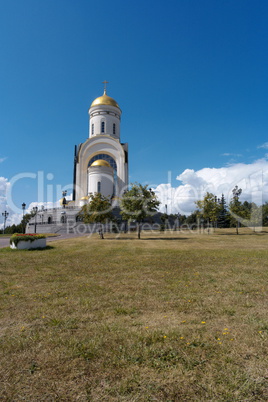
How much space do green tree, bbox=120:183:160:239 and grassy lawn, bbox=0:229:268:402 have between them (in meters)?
21.4

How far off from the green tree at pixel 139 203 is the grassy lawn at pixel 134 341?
2141cm

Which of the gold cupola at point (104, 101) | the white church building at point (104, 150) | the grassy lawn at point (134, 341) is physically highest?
the gold cupola at point (104, 101)

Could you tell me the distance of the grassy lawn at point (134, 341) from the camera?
9.34 feet

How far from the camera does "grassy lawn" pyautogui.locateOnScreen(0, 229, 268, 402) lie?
9.34 ft

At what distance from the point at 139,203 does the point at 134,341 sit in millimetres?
25317

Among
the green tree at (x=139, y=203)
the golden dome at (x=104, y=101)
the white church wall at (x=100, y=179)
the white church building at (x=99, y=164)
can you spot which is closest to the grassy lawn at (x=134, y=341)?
the green tree at (x=139, y=203)

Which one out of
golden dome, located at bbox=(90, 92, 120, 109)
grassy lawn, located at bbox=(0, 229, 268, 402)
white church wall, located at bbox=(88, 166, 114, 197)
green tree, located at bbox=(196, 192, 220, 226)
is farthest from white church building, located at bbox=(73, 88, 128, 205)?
grassy lawn, located at bbox=(0, 229, 268, 402)

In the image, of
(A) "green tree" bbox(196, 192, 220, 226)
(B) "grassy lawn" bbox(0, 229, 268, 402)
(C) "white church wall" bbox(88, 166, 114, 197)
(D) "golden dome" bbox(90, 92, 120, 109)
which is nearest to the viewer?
(B) "grassy lawn" bbox(0, 229, 268, 402)

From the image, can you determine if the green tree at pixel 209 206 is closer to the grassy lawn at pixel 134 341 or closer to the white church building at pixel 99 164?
the white church building at pixel 99 164

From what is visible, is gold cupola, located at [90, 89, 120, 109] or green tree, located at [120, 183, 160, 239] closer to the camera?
green tree, located at [120, 183, 160, 239]

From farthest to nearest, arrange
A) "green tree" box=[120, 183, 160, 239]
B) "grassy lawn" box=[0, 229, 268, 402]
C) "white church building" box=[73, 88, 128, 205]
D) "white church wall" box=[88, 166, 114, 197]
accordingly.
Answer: "white church building" box=[73, 88, 128, 205] → "white church wall" box=[88, 166, 114, 197] → "green tree" box=[120, 183, 160, 239] → "grassy lawn" box=[0, 229, 268, 402]

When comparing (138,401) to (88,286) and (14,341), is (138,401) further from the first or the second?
(88,286)

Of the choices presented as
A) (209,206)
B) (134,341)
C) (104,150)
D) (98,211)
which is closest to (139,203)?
(98,211)

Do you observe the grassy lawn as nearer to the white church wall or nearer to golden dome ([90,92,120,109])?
the white church wall
